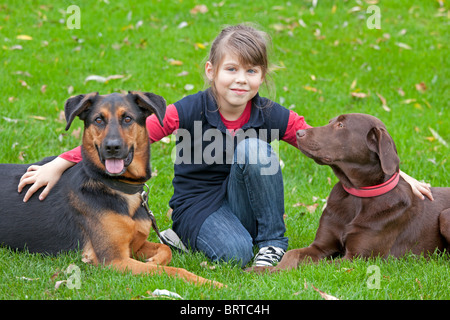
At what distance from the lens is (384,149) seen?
4020 millimetres

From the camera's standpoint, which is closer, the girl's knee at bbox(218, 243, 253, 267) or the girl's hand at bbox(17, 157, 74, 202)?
the girl's hand at bbox(17, 157, 74, 202)

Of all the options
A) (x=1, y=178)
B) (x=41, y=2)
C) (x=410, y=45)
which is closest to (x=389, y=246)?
(x=1, y=178)

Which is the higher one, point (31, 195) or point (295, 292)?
point (31, 195)

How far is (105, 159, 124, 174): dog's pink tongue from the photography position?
3818 millimetres

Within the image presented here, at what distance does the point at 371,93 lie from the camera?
8.53 metres

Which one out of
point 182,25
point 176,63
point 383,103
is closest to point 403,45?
point 383,103

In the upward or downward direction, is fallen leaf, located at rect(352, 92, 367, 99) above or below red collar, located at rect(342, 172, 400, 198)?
above

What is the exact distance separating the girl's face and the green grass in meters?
1.00

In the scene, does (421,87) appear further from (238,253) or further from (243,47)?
(238,253)

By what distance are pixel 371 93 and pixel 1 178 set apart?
240 inches

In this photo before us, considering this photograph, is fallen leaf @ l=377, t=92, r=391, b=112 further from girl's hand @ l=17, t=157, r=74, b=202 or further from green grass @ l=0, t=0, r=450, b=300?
girl's hand @ l=17, t=157, r=74, b=202

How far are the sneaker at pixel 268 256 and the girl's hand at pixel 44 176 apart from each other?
172 cm

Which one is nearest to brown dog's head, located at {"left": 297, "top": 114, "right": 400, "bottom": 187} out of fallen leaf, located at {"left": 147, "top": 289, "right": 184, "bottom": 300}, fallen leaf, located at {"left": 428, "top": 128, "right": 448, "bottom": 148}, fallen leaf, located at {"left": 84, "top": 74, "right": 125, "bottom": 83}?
fallen leaf, located at {"left": 147, "top": 289, "right": 184, "bottom": 300}

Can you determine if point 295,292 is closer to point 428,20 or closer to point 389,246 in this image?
point 389,246
